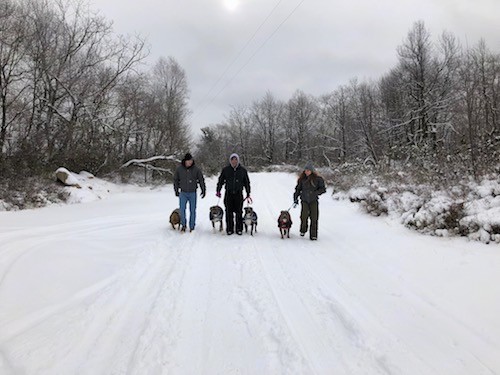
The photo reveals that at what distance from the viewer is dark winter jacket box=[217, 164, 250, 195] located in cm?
811

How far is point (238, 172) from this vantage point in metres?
8.20

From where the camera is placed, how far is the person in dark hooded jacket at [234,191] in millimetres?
8047

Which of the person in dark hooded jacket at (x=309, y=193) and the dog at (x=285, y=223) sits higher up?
the person in dark hooded jacket at (x=309, y=193)

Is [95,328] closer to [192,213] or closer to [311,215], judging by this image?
[192,213]

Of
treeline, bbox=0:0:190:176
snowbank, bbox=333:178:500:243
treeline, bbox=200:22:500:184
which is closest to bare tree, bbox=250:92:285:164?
treeline, bbox=200:22:500:184

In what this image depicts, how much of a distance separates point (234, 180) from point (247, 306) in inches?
178

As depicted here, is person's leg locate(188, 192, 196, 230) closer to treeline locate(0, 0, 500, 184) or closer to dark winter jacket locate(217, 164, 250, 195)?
dark winter jacket locate(217, 164, 250, 195)

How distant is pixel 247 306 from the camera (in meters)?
3.94

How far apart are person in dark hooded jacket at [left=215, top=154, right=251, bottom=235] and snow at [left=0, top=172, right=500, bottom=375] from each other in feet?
3.49

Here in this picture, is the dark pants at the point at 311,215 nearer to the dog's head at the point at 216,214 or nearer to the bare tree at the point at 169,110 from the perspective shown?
the dog's head at the point at 216,214

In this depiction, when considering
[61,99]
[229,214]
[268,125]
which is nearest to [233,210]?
[229,214]

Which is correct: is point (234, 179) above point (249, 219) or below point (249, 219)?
above

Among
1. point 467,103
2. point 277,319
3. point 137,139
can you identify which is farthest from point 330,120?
point 277,319

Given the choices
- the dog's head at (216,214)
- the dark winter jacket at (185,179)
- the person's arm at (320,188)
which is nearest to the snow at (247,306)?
the dog's head at (216,214)
